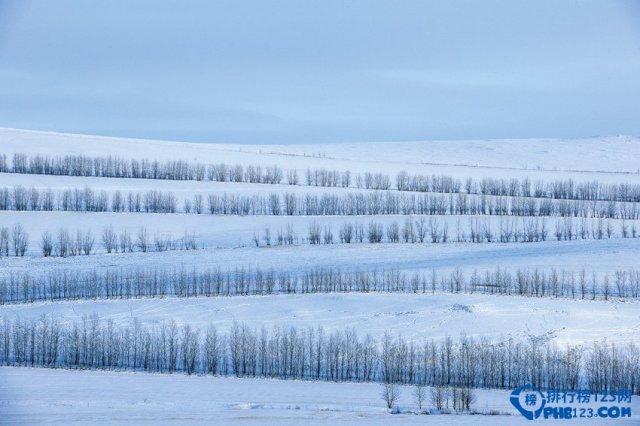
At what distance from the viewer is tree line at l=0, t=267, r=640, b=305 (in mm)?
41375

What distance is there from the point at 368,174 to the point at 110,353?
163 ft

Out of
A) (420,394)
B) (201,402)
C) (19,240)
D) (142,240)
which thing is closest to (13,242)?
(19,240)

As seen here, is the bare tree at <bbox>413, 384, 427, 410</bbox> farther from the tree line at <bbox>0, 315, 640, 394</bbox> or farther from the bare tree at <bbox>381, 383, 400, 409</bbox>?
the tree line at <bbox>0, 315, 640, 394</bbox>

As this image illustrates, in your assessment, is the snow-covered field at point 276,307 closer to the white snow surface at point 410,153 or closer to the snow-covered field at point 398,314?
the snow-covered field at point 398,314

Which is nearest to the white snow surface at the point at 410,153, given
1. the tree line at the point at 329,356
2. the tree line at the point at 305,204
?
the tree line at the point at 305,204

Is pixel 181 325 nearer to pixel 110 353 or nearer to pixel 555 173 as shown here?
pixel 110 353

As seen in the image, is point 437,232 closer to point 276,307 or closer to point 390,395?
point 276,307

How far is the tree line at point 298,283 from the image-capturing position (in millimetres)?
41375

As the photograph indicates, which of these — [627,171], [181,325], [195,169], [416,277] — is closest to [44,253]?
[181,325]

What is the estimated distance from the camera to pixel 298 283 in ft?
144

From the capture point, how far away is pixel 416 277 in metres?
43.0

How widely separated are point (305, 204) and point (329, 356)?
33664 millimetres

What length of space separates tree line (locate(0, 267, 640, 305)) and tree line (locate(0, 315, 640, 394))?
780 cm

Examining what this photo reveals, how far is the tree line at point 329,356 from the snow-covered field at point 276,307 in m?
1.33
